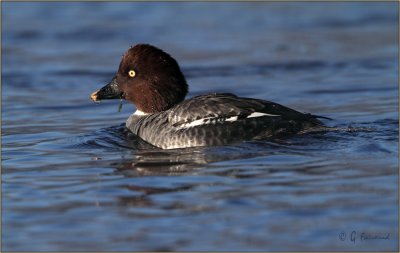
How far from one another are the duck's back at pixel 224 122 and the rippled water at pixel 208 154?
0.19 meters

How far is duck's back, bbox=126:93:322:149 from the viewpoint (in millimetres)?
10930

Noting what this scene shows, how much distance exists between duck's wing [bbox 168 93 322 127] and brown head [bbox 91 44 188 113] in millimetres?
893

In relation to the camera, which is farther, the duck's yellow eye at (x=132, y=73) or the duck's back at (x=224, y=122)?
the duck's yellow eye at (x=132, y=73)

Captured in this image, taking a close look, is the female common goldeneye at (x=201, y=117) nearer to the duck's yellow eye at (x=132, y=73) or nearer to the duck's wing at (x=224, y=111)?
the duck's wing at (x=224, y=111)

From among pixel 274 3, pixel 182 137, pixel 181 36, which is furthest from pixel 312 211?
pixel 274 3

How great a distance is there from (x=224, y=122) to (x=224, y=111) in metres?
0.14

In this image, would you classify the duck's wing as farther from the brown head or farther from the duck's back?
the brown head

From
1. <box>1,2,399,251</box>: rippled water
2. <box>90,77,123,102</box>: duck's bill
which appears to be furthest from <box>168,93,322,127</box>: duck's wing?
<box>90,77,123,102</box>: duck's bill

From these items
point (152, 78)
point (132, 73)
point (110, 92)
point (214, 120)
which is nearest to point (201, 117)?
point (214, 120)

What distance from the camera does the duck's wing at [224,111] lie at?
1102 centimetres

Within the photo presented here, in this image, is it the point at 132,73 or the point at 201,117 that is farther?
the point at 132,73

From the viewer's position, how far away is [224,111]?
11023 millimetres

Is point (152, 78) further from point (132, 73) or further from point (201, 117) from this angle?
point (201, 117)

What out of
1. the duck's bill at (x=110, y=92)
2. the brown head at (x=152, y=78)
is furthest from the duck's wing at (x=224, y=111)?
the duck's bill at (x=110, y=92)
